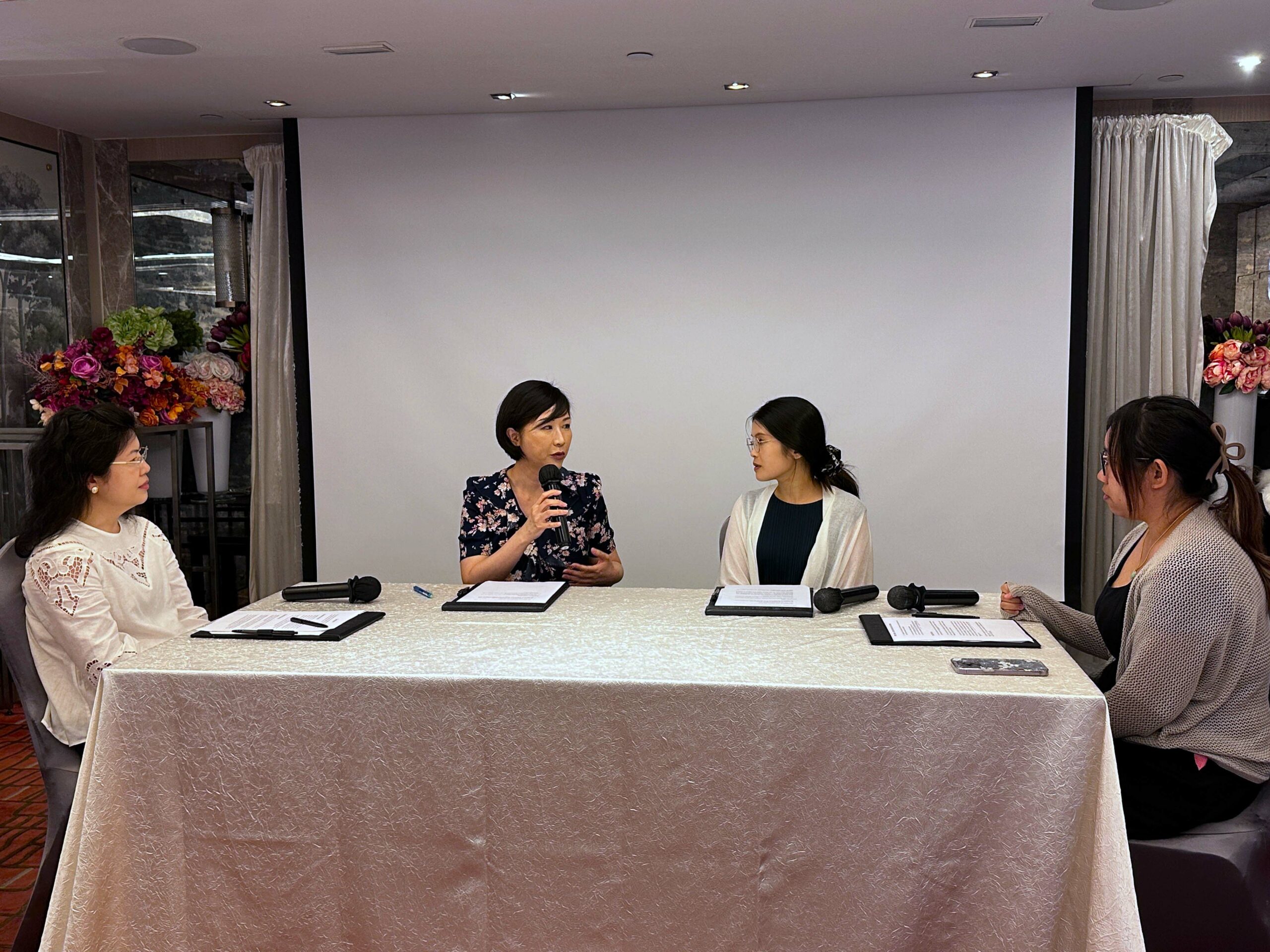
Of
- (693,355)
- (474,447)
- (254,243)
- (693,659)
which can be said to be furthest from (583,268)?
(693,659)

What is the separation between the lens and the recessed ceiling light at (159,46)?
3.53m

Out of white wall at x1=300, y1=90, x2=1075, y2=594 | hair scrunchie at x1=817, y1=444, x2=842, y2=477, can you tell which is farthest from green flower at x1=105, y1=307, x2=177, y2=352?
hair scrunchie at x1=817, y1=444, x2=842, y2=477

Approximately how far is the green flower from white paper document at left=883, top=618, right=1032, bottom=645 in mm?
3720

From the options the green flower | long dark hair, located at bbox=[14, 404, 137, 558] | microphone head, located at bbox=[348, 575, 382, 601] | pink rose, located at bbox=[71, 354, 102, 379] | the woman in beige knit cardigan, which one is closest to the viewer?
the woman in beige knit cardigan

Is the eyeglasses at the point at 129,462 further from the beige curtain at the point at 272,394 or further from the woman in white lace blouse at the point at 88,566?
the beige curtain at the point at 272,394

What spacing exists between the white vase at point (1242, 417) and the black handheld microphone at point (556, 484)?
294 centimetres

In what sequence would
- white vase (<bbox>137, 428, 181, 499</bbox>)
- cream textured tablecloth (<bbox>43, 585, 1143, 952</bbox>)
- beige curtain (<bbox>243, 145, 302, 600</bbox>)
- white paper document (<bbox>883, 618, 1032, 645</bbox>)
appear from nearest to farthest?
1. cream textured tablecloth (<bbox>43, 585, 1143, 952</bbox>)
2. white paper document (<bbox>883, 618, 1032, 645</bbox>)
3. white vase (<bbox>137, 428, 181, 499</bbox>)
4. beige curtain (<bbox>243, 145, 302, 600</bbox>)

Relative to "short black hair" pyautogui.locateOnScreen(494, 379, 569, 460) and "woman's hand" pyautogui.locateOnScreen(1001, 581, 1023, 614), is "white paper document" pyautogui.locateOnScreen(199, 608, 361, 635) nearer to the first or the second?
"short black hair" pyautogui.locateOnScreen(494, 379, 569, 460)

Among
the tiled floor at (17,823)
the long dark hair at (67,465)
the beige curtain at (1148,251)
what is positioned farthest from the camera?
the beige curtain at (1148,251)

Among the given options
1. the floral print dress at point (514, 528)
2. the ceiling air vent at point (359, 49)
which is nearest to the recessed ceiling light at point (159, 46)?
the ceiling air vent at point (359, 49)

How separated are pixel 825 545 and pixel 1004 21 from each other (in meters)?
1.86

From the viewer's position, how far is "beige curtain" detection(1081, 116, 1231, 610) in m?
4.49

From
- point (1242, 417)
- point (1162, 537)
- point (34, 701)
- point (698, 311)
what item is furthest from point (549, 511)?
point (1242, 417)

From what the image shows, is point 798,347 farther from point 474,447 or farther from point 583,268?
point 474,447
